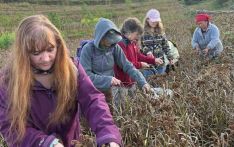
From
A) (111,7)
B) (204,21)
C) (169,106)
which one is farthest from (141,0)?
(169,106)

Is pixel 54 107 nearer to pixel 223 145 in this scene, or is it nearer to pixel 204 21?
pixel 223 145

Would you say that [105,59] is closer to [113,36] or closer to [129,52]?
[113,36]

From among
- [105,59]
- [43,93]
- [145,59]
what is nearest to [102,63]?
[105,59]

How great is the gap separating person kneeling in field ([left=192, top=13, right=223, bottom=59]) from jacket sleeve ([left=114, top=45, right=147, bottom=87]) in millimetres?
2752

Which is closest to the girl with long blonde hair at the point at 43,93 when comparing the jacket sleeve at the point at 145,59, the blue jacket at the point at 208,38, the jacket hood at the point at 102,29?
the jacket hood at the point at 102,29

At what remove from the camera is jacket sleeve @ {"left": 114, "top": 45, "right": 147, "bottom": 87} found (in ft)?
14.9

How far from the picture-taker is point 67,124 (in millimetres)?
2768

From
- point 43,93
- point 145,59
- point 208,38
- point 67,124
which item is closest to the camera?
point 43,93

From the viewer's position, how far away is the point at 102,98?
8.79 feet

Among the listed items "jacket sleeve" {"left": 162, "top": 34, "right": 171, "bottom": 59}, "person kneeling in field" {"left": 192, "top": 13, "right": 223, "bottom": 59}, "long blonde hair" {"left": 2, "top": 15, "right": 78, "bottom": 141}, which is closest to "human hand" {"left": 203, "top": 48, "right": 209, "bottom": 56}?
"person kneeling in field" {"left": 192, "top": 13, "right": 223, "bottom": 59}

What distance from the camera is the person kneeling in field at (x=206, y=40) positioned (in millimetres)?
7207

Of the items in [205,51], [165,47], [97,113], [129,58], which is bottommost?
[205,51]

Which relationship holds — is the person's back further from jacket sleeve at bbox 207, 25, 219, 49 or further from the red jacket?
jacket sleeve at bbox 207, 25, 219, 49

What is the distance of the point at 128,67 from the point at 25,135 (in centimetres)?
220
